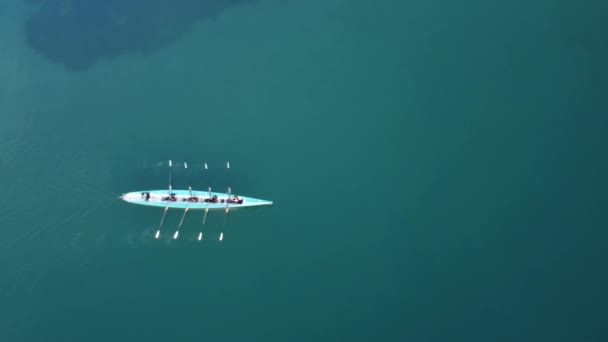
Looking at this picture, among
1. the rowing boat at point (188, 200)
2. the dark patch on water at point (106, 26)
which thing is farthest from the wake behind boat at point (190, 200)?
the dark patch on water at point (106, 26)

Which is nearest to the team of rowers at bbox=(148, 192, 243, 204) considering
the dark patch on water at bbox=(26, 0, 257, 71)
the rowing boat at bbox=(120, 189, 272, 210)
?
the rowing boat at bbox=(120, 189, 272, 210)

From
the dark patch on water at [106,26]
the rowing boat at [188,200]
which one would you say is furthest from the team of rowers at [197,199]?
the dark patch on water at [106,26]

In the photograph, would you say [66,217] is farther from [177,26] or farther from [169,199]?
[177,26]

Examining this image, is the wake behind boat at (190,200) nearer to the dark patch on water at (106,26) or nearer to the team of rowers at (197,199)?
the team of rowers at (197,199)

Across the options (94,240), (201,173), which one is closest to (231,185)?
(201,173)

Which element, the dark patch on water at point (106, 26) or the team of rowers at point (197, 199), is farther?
the dark patch on water at point (106, 26)

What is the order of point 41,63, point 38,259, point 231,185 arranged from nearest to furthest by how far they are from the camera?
1. point 38,259
2. point 231,185
3. point 41,63

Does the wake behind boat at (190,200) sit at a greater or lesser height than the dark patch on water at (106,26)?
lesser
